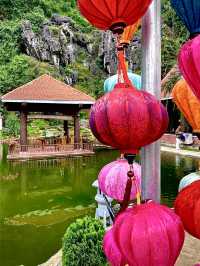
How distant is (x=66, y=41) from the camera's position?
22078 mm

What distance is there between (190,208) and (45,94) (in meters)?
11.0

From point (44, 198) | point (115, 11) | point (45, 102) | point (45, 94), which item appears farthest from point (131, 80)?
point (45, 94)

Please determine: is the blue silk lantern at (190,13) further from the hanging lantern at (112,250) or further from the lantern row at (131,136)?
the hanging lantern at (112,250)

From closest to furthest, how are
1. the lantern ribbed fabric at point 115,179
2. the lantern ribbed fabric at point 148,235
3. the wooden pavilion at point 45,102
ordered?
the lantern ribbed fabric at point 148,235
the lantern ribbed fabric at point 115,179
the wooden pavilion at point 45,102

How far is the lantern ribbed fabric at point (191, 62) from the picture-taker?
904mm

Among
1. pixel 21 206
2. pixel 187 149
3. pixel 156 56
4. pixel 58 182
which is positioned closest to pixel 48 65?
pixel 187 149

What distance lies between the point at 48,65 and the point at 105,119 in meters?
20.1

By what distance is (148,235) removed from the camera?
890 mm

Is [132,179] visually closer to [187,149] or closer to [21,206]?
[21,206]

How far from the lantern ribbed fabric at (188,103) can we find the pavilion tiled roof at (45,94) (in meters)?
10.2

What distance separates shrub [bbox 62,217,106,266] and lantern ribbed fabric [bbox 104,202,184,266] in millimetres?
1866

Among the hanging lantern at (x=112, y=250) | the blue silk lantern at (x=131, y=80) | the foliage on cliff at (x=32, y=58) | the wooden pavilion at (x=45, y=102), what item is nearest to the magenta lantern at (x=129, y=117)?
the hanging lantern at (x=112, y=250)

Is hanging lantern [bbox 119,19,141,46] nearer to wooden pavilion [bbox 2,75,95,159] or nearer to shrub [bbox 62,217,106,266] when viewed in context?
shrub [bbox 62,217,106,266]

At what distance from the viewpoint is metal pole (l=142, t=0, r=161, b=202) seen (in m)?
1.02
